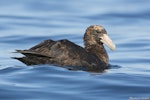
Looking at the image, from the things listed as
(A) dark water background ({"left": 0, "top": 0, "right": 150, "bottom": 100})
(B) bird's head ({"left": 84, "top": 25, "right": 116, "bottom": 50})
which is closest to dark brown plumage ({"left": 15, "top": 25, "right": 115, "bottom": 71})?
(A) dark water background ({"left": 0, "top": 0, "right": 150, "bottom": 100})

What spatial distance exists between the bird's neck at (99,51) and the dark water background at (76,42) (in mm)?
332

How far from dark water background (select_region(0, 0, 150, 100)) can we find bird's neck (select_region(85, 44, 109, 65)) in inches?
13.1

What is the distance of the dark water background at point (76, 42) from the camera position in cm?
1416

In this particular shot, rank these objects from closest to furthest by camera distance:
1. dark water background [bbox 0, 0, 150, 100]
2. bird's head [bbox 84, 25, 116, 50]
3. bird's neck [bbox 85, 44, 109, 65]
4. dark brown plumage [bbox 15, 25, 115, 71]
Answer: dark water background [bbox 0, 0, 150, 100] < dark brown plumage [bbox 15, 25, 115, 71] < bird's neck [bbox 85, 44, 109, 65] < bird's head [bbox 84, 25, 116, 50]

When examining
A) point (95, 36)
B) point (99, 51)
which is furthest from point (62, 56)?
point (95, 36)

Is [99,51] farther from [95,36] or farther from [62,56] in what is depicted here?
[62,56]

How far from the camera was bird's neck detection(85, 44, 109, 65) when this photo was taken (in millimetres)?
17147

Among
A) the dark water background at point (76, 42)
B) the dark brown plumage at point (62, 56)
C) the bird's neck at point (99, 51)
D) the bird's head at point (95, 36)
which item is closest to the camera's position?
the dark water background at point (76, 42)

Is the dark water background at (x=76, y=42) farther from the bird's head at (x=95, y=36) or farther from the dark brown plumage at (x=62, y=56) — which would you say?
Answer: the bird's head at (x=95, y=36)

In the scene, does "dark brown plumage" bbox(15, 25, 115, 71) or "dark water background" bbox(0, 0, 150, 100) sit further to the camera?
"dark brown plumage" bbox(15, 25, 115, 71)

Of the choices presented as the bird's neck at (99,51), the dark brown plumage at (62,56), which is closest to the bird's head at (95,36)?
the bird's neck at (99,51)

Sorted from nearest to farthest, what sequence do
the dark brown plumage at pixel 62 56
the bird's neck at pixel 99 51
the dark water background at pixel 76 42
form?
1. the dark water background at pixel 76 42
2. the dark brown plumage at pixel 62 56
3. the bird's neck at pixel 99 51

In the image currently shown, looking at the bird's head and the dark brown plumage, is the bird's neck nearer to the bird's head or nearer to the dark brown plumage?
the bird's head

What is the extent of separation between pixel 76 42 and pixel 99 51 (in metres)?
5.68
